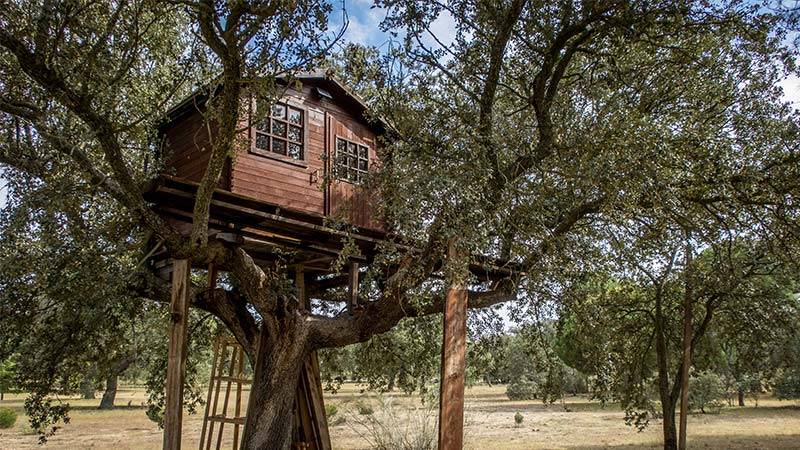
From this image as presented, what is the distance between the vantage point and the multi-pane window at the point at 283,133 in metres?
9.55

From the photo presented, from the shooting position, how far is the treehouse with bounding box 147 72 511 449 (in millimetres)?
7855

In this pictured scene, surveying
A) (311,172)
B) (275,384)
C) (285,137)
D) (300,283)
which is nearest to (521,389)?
(300,283)

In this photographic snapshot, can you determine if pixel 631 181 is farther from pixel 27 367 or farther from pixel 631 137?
pixel 27 367

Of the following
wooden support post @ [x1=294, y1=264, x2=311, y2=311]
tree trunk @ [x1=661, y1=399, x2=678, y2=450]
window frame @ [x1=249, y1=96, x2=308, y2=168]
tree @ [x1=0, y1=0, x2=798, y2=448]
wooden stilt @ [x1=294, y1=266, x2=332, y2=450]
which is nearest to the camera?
tree @ [x1=0, y1=0, x2=798, y2=448]

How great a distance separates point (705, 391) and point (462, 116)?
26.2 meters

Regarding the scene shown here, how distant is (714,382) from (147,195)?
A: 93.3ft

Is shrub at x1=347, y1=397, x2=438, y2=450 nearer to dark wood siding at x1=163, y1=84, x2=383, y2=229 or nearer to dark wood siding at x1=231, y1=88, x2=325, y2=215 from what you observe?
dark wood siding at x1=163, y1=84, x2=383, y2=229

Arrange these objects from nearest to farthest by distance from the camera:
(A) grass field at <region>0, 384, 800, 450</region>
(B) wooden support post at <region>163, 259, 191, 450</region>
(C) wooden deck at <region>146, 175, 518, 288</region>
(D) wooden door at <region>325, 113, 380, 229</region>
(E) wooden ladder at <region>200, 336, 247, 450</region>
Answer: (B) wooden support post at <region>163, 259, 191, 450</region>
(C) wooden deck at <region>146, 175, 518, 288</region>
(D) wooden door at <region>325, 113, 380, 229</region>
(E) wooden ladder at <region>200, 336, 247, 450</region>
(A) grass field at <region>0, 384, 800, 450</region>

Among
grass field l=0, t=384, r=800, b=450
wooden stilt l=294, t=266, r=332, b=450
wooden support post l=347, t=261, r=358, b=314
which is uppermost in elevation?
wooden support post l=347, t=261, r=358, b=314

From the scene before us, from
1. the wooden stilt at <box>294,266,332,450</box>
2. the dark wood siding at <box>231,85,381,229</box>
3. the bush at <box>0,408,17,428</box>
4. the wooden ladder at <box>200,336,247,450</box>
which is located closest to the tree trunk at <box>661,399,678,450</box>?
the wooden stilt at <box>294,266,332,450</box>

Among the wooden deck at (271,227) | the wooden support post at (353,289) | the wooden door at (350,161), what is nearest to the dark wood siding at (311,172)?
the wooden door at (350,161)

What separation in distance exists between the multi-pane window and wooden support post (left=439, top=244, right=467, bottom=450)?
4087 mm

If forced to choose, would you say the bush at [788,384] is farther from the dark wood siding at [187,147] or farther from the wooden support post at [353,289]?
the dark wood siding at [187,147]

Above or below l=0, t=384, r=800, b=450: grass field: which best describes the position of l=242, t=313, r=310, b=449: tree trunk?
above
